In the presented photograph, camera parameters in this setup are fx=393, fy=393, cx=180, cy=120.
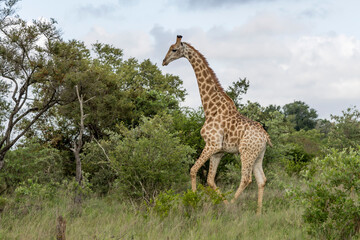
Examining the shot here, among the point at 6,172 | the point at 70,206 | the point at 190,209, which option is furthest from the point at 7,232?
the point at 6,172

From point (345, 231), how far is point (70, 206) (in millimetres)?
6261

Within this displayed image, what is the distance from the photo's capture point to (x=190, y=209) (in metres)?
8.38

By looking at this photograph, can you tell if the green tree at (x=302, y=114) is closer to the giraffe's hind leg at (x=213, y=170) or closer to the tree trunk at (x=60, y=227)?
the giraffe's hind leg at (x=213, y=170)

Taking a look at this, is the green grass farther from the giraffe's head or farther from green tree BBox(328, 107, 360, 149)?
green tree BBox(328, 107, 360, 149)

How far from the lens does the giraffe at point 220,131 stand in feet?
31.4

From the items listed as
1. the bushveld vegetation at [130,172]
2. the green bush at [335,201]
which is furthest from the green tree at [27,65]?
the green bush at [335,201]

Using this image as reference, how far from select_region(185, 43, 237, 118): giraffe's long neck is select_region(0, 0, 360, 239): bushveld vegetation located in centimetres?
128

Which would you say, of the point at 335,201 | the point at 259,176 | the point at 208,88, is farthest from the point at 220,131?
the point at 335,201

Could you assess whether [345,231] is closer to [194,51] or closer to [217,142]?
[217,142]

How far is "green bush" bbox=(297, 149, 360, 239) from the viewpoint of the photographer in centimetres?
659

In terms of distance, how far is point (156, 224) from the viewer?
7590 millimetres

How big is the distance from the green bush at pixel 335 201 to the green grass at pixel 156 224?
413mm

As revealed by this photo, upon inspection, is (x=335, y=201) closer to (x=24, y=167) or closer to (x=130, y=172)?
(x=130, y=172)

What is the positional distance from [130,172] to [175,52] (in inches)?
134
